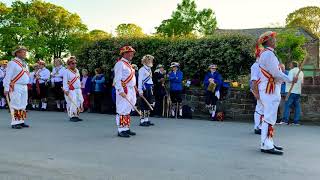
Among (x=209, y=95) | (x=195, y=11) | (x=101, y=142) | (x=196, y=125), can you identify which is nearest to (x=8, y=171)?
(x=101, y=142)

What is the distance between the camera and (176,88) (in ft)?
52.6

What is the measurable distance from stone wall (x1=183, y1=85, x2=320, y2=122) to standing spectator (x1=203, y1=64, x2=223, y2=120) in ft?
1.54

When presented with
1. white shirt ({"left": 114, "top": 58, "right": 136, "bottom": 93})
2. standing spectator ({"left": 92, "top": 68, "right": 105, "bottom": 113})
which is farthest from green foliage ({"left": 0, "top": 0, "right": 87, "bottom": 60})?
white shirt ({"left": 114, "top": 58, "right": 136, "bottom": 93})

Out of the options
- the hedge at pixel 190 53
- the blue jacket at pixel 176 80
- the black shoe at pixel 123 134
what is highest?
the hedge at pixel 190 53

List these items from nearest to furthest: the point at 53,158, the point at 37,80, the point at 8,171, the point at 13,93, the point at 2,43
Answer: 1. the point at 8,171
2. the point at 53,158
3. the point at 13,93
4. the point at 37,80
5. the point at 2,43

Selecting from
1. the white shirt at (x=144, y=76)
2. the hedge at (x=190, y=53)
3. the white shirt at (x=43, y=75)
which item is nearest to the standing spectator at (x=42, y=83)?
the white shirt at (x=43, y=75)

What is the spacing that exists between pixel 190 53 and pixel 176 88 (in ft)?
5.54

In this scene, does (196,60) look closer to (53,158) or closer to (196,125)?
(196,125)

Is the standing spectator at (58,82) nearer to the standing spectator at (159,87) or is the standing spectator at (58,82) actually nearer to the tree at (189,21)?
the standing spectator at (159,87)

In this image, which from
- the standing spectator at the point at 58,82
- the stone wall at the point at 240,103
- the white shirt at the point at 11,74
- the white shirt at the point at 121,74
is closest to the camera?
the white shirt at the point at 121,74

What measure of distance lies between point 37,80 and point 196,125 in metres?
8.16

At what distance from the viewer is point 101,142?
381 inches

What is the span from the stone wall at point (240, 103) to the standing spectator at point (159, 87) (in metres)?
0.91

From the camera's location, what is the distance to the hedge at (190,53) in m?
16.3
